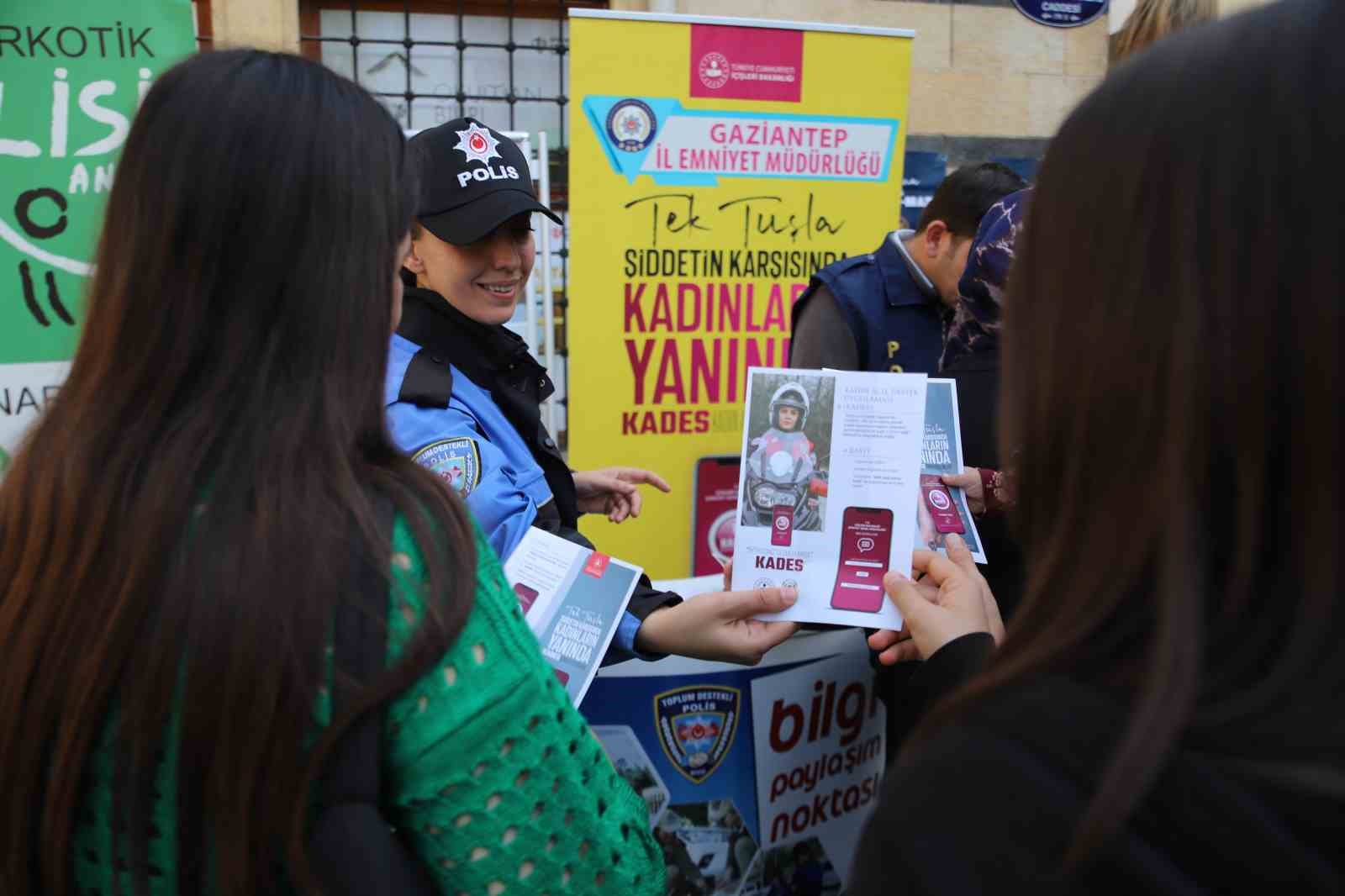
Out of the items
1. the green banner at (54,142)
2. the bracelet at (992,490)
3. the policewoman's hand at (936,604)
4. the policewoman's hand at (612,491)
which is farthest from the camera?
the green banner at (54,142)

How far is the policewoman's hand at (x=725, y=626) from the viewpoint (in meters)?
1.55

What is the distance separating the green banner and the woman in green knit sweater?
2.13m

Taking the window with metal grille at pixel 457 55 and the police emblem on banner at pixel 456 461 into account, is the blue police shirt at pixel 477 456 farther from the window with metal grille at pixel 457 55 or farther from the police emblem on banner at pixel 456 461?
the window with metal grille at pixel 457 55

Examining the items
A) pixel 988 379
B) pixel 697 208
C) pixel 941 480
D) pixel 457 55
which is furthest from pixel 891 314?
pixel 457 55

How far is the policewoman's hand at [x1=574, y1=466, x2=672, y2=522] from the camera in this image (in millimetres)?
2227

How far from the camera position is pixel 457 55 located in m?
5.25

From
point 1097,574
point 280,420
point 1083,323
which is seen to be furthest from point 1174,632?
point 280,420

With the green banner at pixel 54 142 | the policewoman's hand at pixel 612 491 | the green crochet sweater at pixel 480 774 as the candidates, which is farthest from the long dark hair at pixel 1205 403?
the green banner at pixel 54 142

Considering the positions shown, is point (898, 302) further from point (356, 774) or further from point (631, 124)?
point (356, 774)

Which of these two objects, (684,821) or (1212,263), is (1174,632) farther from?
(684,821)

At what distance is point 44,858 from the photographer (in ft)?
2.69

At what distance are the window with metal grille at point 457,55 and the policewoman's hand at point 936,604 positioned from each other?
12.5 ft

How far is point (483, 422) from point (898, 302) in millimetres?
1519

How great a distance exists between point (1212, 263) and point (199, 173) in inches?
30.8
